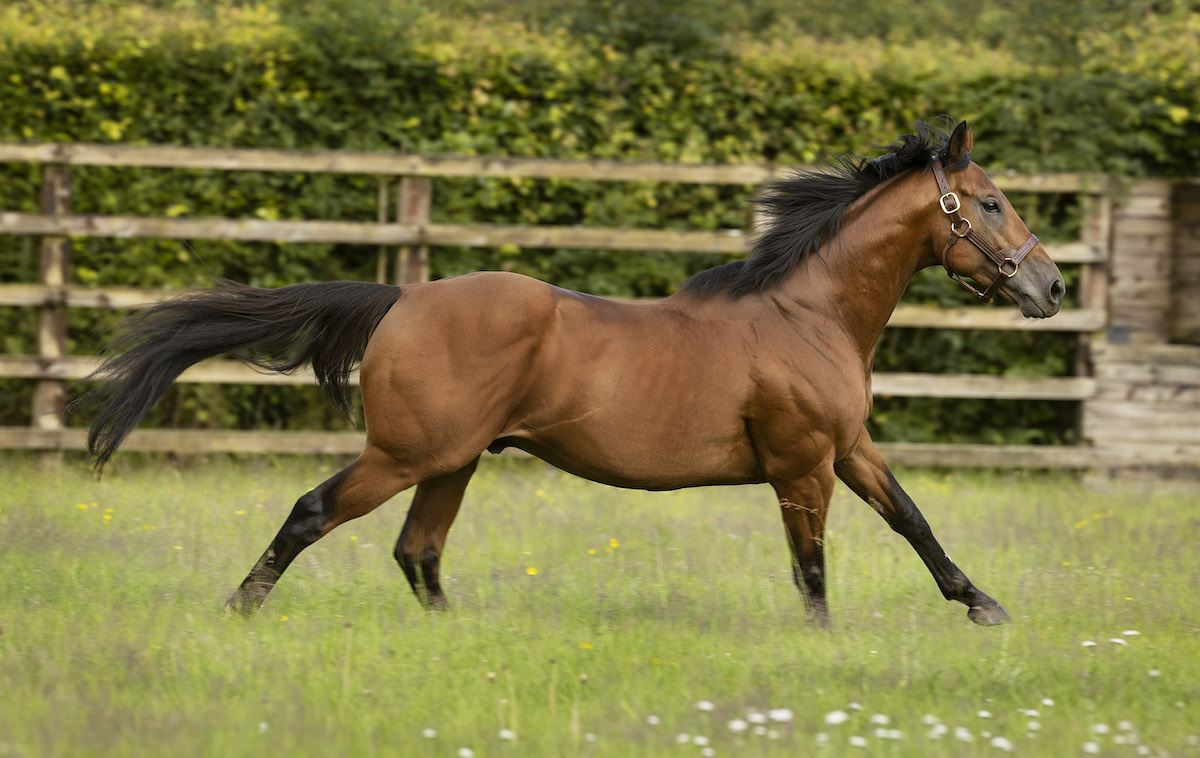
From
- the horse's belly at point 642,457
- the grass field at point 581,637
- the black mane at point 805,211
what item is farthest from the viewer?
the black mane at point 805,211

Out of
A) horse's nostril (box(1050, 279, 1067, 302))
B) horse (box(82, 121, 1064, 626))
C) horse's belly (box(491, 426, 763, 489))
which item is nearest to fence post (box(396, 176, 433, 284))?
horse (box(82, 121, 1064, 626))

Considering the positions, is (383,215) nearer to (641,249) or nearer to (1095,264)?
(641,249)

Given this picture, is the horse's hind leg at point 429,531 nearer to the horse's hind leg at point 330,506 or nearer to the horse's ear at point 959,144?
the horse's hind leg at point 330,506

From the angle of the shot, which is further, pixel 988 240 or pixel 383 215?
pixel 383 215

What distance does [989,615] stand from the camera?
191 inches

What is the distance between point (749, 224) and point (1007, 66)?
2.27 meters

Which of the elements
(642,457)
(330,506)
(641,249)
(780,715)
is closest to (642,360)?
(642,457)

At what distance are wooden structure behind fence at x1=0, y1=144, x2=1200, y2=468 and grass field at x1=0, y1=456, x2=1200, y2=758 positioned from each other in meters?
0.92

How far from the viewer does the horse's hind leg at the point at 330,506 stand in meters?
4.48

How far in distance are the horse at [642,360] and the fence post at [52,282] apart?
3.40 meters

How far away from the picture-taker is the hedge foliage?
8.25m

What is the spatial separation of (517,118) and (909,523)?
4639mm

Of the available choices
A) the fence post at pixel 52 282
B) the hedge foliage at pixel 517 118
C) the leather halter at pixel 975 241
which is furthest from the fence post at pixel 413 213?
the leather halter at pixel 975 241

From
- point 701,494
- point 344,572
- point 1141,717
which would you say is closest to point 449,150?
point 701,494
